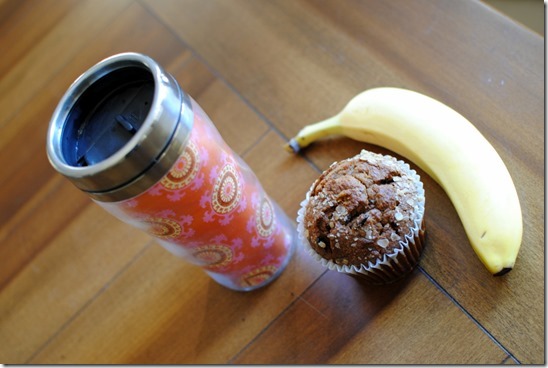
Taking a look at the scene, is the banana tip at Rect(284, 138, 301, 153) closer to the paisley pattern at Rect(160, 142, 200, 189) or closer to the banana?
the banana

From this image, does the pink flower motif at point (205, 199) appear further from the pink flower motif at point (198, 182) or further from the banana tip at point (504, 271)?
the banana tip at point (504, 271)

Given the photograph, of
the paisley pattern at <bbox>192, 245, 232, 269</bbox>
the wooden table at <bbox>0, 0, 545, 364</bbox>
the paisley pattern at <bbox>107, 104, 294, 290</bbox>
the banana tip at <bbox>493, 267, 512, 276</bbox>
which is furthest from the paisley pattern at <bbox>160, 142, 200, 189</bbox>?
the banana tip at <bbox>493, 267, 512, 276</bbox>

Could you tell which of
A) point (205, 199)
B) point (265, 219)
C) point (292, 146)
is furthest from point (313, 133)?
point (205, 199)

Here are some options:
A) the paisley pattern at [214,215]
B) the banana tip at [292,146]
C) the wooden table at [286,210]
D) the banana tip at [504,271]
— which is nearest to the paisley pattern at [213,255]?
the paisley pattern at [214,215]

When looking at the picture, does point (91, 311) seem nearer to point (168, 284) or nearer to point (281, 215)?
point (168, 284)

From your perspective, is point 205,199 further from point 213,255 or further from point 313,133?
point 313,133
